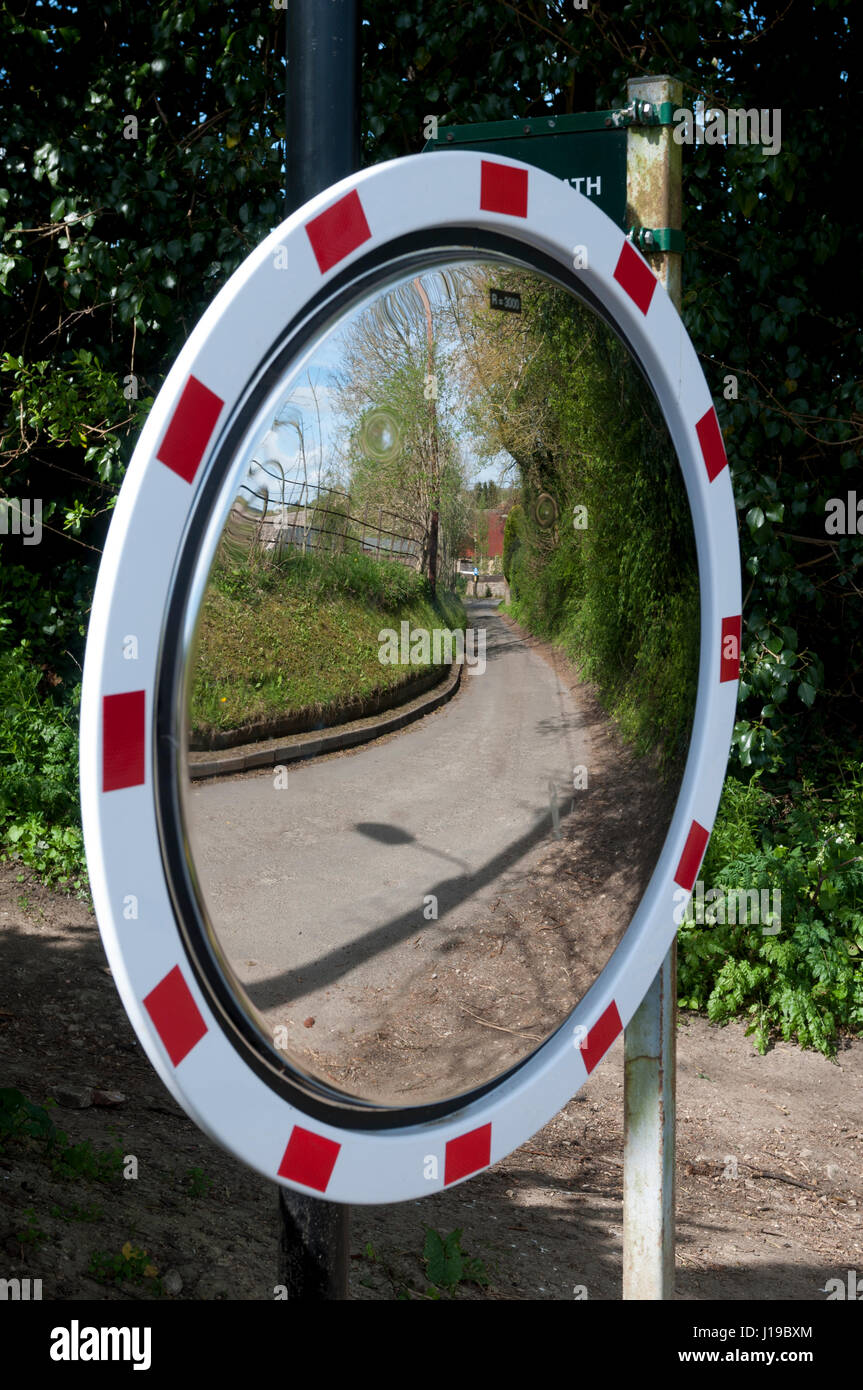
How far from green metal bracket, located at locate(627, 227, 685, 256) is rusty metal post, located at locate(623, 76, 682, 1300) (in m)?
0.01

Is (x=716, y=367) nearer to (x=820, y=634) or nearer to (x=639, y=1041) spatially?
(x=820, y=634)

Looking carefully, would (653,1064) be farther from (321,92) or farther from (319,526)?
(321,92)

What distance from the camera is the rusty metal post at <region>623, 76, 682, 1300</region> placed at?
1.77 meters

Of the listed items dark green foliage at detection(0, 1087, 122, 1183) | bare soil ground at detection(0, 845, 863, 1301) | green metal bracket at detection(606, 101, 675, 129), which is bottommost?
bare soil ground at detection(0, 845, 863, 1301)

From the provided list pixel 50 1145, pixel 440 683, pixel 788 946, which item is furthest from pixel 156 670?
pixel 788 946

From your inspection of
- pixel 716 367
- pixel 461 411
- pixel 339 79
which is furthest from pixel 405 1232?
pixel 716 367

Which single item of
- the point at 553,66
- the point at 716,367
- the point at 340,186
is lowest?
the point at 340,186

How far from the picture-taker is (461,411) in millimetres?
1310

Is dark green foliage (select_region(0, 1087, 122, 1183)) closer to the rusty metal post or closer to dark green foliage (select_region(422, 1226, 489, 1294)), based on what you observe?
dark green foliage (select_region(422, 1226, 489, 1294))

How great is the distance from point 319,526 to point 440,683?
300mm

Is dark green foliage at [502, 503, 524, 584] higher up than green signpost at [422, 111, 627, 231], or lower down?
lower down

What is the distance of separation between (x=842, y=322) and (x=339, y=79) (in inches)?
179

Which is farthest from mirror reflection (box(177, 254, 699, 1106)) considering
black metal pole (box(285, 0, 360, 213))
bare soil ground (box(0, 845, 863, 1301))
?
bare soil ground (box(0, 845, 863, 1301))

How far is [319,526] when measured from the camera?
1096mm
